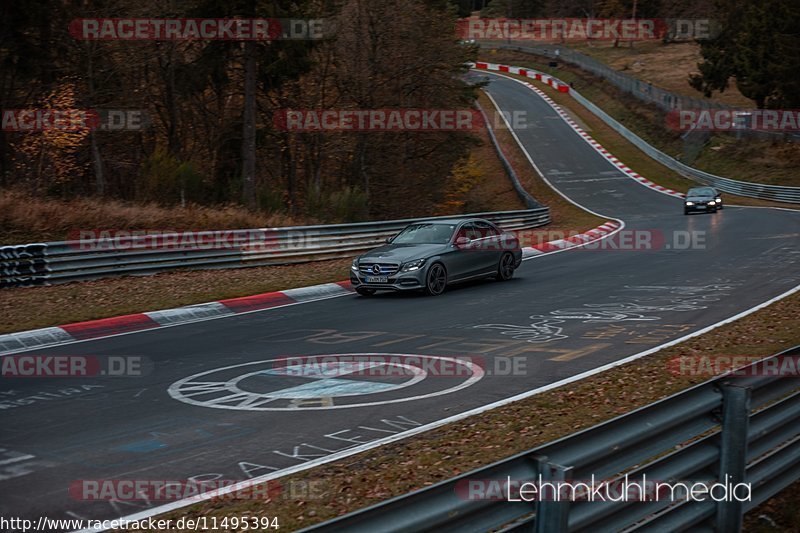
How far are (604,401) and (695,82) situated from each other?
61110 mm

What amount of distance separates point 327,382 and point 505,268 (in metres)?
10.2

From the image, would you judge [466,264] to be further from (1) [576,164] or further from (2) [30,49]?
(1) [576,164]

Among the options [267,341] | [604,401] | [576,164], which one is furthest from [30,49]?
[576,164]

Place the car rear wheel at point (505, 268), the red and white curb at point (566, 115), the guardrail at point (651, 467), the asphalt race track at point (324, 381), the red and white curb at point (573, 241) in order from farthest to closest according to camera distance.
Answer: the red and white curb at point (566, 115) < the red and white curb at point (573, 241) < the car rear wheel at point (505, 268) < the asphalt race track at point (324, 381) < the guardrail at point (651, 467)

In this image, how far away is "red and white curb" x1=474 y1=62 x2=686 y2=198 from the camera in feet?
174

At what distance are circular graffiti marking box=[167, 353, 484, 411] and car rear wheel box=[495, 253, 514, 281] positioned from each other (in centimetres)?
831

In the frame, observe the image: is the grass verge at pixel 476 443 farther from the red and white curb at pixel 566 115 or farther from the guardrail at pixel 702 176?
the red and white curb at pixel 566 115

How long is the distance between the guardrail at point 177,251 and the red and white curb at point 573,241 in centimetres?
407

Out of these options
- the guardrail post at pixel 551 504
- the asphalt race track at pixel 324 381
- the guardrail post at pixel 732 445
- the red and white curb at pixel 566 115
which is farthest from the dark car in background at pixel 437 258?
the red and white curb at pixel 566 115

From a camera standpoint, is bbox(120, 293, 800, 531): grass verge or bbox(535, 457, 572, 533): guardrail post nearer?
bbox(535, 457, 572, 533): guardrail post

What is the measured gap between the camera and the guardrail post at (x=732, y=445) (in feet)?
16.8

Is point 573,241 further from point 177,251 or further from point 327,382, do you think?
point 327,382

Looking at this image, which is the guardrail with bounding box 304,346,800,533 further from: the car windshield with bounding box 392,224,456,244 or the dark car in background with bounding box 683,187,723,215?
the dark car in background with bounding box 683,187,723,215

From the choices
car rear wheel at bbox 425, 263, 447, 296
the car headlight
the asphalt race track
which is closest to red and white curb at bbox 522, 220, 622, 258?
the asphalt race track
